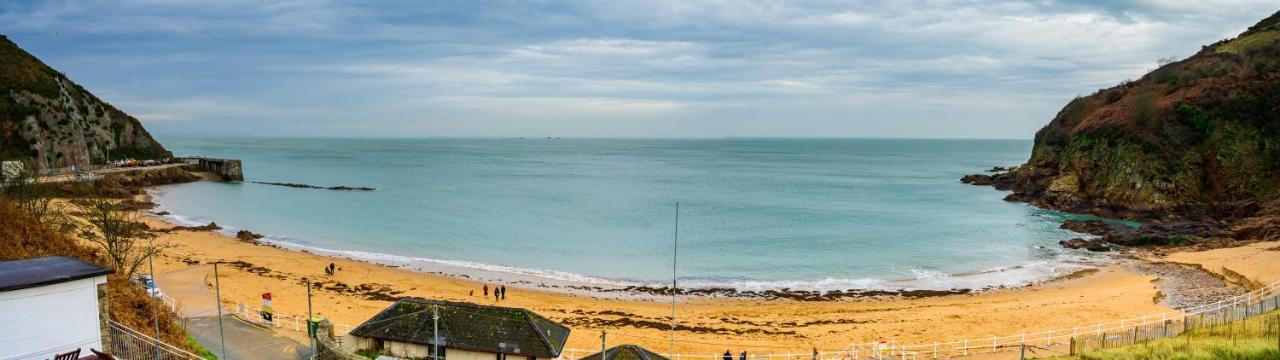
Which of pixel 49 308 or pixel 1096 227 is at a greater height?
pixel 49 308

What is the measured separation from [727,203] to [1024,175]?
43008 mm

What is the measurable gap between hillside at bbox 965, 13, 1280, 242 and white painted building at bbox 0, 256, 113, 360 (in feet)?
Answer: 220

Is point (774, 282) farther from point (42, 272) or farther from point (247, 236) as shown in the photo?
point (247, 236)

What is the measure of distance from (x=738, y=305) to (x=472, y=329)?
1859 cm

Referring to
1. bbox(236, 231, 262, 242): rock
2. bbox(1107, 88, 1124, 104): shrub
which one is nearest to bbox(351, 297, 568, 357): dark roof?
bbox(236, 231, 262, 242): rock

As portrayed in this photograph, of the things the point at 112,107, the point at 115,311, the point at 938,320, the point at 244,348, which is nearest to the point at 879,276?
the point at 938,320

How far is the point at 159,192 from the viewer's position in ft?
274

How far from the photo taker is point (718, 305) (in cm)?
3634

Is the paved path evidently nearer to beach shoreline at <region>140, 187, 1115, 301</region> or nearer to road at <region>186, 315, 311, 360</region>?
road at <region>186, 315, 311, 360</region>

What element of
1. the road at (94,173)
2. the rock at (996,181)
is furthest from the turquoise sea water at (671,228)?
the road at (94,173)

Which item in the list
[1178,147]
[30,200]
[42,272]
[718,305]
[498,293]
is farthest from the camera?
[1178,147]

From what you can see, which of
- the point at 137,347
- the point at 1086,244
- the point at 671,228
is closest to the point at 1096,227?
the point at 1086,244

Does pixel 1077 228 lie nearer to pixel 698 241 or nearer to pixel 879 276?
pixel 879 276

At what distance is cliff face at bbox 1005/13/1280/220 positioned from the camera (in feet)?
208
